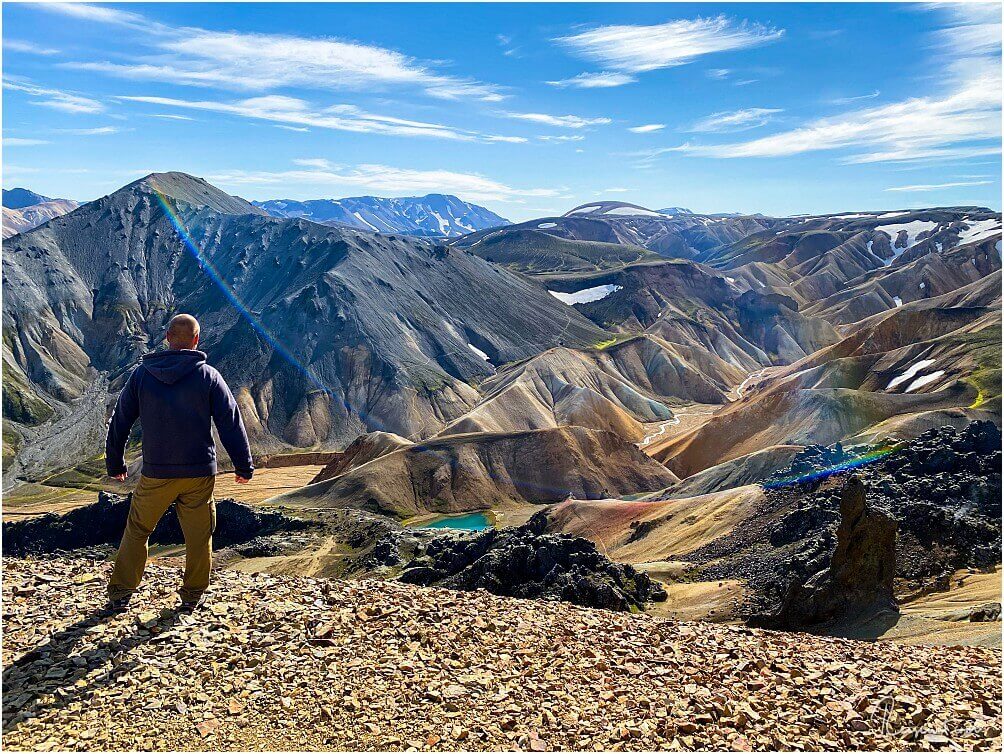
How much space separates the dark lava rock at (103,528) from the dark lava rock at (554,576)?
27.2 m

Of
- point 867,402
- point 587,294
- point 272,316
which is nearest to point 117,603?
point 867,402

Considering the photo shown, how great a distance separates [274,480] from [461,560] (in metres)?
52.9

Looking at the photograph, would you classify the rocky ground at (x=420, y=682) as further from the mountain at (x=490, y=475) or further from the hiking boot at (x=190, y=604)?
the mountain at (x=490, y=475)

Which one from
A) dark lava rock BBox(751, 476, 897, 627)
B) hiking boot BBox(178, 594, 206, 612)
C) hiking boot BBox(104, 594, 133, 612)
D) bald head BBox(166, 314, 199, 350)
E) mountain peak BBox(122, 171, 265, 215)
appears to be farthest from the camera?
mountain peak BBox(122, 171, 265, 215)

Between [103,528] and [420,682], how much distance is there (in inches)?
2055

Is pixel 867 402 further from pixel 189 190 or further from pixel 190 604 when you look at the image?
pixel 189 190

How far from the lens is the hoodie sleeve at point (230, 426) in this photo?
28.0 feet

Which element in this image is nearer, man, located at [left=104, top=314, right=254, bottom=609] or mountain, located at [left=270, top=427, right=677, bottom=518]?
man, located at [left=104, top=314, right=254, bottom=609]

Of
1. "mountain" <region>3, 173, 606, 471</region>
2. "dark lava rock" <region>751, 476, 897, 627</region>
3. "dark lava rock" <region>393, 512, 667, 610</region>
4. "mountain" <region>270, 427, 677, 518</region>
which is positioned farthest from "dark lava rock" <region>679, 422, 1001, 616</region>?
"mountain" <region>3, 173, 606, 471</region>

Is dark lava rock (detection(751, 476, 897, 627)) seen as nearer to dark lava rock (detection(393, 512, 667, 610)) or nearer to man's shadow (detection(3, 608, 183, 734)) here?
dark lava rock (detection(393, 512, 667, 610))

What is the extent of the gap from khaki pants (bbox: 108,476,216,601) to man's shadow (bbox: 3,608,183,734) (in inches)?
25.0

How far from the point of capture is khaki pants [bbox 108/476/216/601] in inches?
338

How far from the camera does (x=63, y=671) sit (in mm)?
7547

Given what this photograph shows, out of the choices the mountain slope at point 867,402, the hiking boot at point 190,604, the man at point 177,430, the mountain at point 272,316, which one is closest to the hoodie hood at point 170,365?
the man at point 177,430
